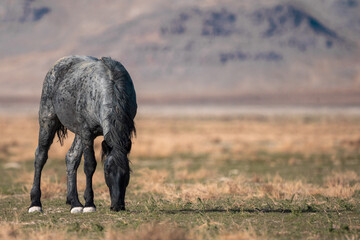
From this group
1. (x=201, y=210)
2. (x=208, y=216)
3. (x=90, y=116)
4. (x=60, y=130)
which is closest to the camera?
(x=208, y=216)

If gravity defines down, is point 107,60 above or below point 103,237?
above

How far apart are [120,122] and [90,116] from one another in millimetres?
1108

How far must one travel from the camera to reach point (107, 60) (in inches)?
443

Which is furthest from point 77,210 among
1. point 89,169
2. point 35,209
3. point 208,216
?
point 208,216

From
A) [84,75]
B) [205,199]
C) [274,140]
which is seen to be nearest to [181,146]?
[274,140]

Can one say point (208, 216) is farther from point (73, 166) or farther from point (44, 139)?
point (44, 139)

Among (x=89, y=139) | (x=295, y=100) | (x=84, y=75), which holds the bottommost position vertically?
(x=295, y=100)

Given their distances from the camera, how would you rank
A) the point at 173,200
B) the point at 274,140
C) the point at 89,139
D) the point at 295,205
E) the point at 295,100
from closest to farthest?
the point at 89,139 → the point at 295,205 → the point at 173,200 → the point at 274,140 → the point at 295,100

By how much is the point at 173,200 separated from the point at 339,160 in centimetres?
1671

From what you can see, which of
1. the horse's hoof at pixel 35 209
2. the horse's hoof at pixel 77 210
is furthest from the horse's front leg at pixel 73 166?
the horse's hoof at pixel 35 209

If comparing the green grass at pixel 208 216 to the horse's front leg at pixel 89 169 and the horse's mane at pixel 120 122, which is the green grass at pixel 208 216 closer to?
the horse's front leg at pixel 89 169

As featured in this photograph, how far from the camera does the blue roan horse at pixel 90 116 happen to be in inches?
388

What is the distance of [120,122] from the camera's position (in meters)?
9.95

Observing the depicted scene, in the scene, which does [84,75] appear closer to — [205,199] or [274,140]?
[205,199]
